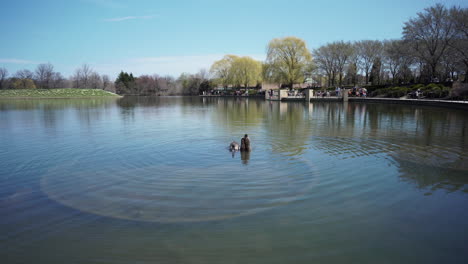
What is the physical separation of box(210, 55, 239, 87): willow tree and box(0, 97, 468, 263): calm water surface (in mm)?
76565

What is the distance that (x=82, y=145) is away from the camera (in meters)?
11.9

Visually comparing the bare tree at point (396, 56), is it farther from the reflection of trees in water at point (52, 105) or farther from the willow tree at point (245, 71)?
the reflection of trees in water at point (52, 105)

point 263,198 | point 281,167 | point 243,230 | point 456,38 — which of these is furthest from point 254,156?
point 456,38

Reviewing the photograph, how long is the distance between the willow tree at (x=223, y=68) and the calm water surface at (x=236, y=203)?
251ft

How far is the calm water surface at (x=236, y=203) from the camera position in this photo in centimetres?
433

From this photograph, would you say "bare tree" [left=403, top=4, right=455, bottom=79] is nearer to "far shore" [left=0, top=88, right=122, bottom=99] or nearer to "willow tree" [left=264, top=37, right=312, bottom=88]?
"willow tree" [left=264, top=37, right=312, bottom=88]

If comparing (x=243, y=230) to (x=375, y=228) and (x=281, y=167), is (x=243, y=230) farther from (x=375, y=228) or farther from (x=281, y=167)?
(x=281, y=167)

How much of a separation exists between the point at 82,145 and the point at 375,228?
10.9m

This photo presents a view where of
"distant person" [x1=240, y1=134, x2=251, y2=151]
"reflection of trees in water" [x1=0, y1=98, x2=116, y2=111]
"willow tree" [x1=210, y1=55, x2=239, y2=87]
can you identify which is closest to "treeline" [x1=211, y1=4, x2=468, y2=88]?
"willow tree" [x1=210, y1=55, x2=239, y2=87]

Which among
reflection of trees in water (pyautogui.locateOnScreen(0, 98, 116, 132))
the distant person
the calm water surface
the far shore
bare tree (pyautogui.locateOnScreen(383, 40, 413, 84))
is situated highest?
bare tree (pyautogui.locateOnScreen(383, 40, 413, 84))

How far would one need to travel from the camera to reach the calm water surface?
4.33 meters

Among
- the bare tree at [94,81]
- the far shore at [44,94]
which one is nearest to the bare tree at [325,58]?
the far shore at [44,94]

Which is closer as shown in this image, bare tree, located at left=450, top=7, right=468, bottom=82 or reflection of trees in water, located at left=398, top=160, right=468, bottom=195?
reflection of trees in water, located at left=398, top=160, right=468, bottom=195

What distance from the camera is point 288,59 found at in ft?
195
